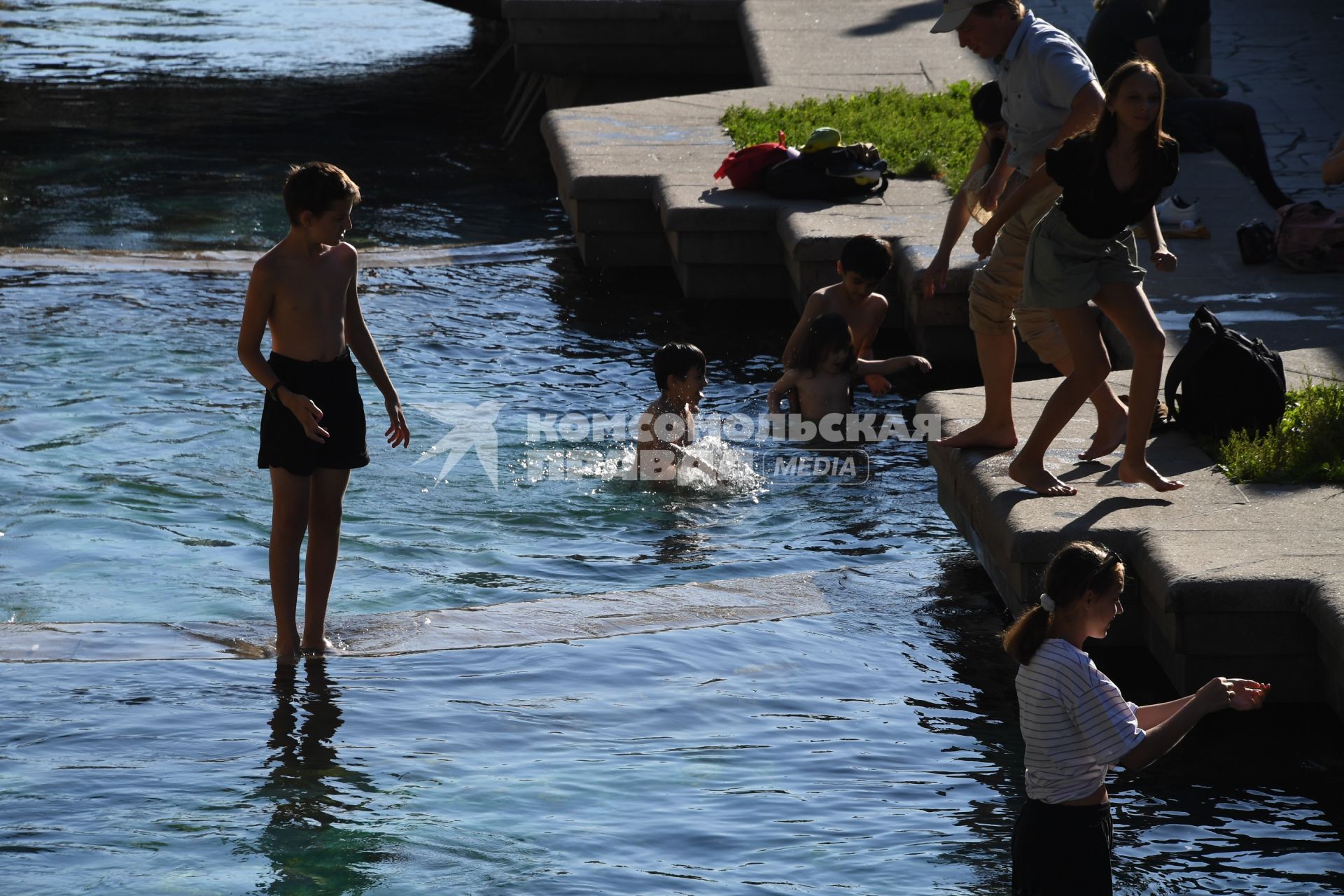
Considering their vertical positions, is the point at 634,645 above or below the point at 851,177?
below

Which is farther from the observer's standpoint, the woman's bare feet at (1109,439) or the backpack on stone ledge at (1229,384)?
the backpack on stone ledge at (1229,384)

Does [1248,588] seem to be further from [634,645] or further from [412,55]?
[412,55]

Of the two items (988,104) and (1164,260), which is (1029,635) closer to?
(1164,260)

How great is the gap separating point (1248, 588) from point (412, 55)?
19.9m

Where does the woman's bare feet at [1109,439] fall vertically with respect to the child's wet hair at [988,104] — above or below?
below

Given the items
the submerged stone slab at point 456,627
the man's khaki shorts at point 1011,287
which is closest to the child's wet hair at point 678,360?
the submerged stone slab at point 456,627

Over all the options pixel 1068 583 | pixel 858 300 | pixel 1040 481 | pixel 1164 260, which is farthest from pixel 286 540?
pixel 858 300

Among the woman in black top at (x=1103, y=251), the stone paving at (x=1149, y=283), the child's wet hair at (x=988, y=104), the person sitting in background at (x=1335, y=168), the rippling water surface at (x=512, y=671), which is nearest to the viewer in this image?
the rippling water surface at (x=512, y=671)

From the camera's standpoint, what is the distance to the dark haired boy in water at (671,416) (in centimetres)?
814

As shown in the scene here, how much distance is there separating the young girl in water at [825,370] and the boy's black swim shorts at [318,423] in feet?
11.4

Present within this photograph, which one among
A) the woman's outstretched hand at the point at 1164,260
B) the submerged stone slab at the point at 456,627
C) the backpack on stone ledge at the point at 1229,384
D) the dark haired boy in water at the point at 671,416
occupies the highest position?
the woman's outstretched hand at the point at 1164,260

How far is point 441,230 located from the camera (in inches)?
549

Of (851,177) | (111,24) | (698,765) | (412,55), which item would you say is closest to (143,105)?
(412,55)

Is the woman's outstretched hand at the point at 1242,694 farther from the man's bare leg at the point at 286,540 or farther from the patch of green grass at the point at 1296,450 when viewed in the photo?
the man's bare leg at the point at 286,540
